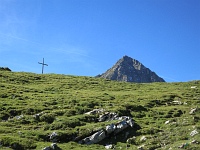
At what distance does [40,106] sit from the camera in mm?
41562

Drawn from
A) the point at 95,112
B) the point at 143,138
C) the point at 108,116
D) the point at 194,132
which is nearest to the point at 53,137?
the point at 108,116

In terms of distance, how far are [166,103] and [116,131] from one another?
17.8m

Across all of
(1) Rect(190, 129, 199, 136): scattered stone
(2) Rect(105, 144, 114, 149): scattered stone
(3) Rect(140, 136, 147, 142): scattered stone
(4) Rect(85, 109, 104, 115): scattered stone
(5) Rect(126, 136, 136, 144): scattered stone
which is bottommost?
(2) Rect(105, 144, 114, 149): scattered stone

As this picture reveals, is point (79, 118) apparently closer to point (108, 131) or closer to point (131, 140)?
point (108, 131)

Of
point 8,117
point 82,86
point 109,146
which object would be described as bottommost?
point 109,146

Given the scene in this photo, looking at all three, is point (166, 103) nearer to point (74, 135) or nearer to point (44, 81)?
point (74, 135)

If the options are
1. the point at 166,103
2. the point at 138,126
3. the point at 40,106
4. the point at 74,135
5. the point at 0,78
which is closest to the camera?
the point at 74,135

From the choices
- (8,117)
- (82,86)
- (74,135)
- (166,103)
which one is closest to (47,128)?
(74,135)

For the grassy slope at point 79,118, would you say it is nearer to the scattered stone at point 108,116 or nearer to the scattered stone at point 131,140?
the scattered stone at point 131,140

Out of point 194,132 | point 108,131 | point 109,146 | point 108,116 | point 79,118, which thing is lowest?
point 109,146

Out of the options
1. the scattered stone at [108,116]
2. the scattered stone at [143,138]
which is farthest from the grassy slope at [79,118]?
the scattered stone at [108,116]

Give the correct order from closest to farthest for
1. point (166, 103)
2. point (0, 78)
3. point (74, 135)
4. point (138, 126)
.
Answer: point (74, 135), point (138, 126), point (166, 103), point (0, 78)

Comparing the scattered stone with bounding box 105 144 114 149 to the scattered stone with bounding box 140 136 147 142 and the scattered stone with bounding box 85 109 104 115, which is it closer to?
the scattered stone with bounding box 140 136 147 142

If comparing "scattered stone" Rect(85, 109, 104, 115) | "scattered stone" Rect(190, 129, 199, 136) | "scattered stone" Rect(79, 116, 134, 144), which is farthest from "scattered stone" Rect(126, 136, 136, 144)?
"scattered stone" Rect(85, 109, 104, 115)
